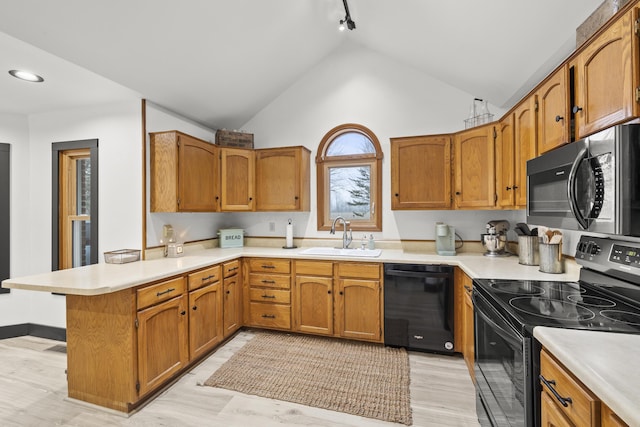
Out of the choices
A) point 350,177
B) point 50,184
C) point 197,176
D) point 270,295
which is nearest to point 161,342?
point 270,295

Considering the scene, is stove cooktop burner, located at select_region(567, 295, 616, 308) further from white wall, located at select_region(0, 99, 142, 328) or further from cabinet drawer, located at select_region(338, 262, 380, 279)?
white wall, located at select_region(0, 99, 142, 328)

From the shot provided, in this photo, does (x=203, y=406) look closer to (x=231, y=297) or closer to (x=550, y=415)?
(x=231, y=297)

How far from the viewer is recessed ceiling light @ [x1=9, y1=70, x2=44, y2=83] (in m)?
2.23

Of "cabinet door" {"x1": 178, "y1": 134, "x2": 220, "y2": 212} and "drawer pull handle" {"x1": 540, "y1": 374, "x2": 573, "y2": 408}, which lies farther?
"cabinet door" {"x1": 178, "y1": 134, "x2": 220, "y2": 212}

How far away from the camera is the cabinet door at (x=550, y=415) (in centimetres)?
93

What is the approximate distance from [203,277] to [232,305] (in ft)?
1.93

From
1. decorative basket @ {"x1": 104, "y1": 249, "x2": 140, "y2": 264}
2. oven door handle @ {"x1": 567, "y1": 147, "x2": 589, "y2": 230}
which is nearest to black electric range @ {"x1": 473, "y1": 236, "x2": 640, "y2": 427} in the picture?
oven door handle @ {"x1": 567, "y1": 147, "x2": 589, "y2": 230}

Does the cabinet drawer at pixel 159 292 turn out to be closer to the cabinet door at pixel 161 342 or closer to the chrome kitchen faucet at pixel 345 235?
the cabinet door at pixel 161 342

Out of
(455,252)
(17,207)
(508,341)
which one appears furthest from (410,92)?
(17,207)

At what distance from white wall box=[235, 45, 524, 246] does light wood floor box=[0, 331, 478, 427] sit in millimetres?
1479

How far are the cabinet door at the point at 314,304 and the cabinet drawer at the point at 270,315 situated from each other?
12 centimetres

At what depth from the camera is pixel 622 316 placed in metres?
1.17

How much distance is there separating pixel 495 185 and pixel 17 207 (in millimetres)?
4737

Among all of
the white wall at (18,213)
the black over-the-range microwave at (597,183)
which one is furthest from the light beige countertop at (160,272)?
the white wall at (18,213)
